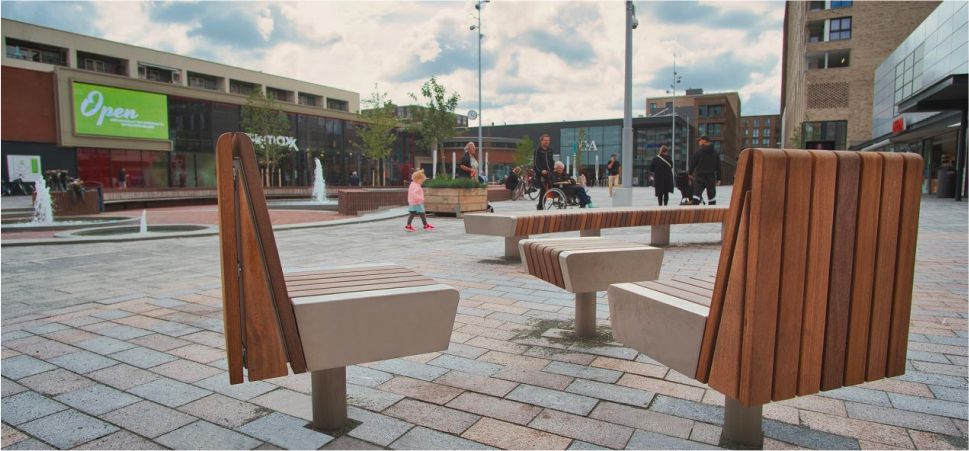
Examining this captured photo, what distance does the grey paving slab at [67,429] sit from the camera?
2.25 metres

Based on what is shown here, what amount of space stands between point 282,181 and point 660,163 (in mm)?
37570

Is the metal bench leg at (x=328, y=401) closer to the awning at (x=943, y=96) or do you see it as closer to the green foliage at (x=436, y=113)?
the awning at (x=943, y=96)

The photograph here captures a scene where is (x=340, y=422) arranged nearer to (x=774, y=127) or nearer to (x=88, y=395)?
(x=88, y=395)

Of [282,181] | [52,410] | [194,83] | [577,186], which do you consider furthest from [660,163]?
[194,83]

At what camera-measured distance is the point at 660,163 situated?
13.3m

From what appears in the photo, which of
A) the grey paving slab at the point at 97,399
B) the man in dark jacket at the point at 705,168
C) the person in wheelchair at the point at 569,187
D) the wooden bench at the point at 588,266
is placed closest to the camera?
the grey paving slab at the point at 97,399

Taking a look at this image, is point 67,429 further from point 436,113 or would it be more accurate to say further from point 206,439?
point 436,113

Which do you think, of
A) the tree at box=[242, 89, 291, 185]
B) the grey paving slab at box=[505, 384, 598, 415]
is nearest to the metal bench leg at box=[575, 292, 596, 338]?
the grey paving slab at box=[505, 384, 598, 415]

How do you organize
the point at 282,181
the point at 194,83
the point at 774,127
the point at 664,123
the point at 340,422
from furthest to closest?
the point at 774,127, the point at 664,123, the point at 194,83, the point at 282,181, the point at 340,422

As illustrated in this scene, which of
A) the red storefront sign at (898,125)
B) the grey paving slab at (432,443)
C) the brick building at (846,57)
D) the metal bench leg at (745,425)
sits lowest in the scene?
the grey paving slab at (432,443)

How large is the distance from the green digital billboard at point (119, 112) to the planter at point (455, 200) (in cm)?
2932

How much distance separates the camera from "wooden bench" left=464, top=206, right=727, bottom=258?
5.93 m

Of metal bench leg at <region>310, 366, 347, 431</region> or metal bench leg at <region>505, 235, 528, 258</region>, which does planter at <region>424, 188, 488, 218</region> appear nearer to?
metal bench leg at <region>505, 235, 528, 258</region>

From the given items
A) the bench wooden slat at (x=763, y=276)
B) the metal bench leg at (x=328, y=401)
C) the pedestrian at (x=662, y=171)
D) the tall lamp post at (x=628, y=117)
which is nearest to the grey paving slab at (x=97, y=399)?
the metal bench leg at (x=328, y=401)
